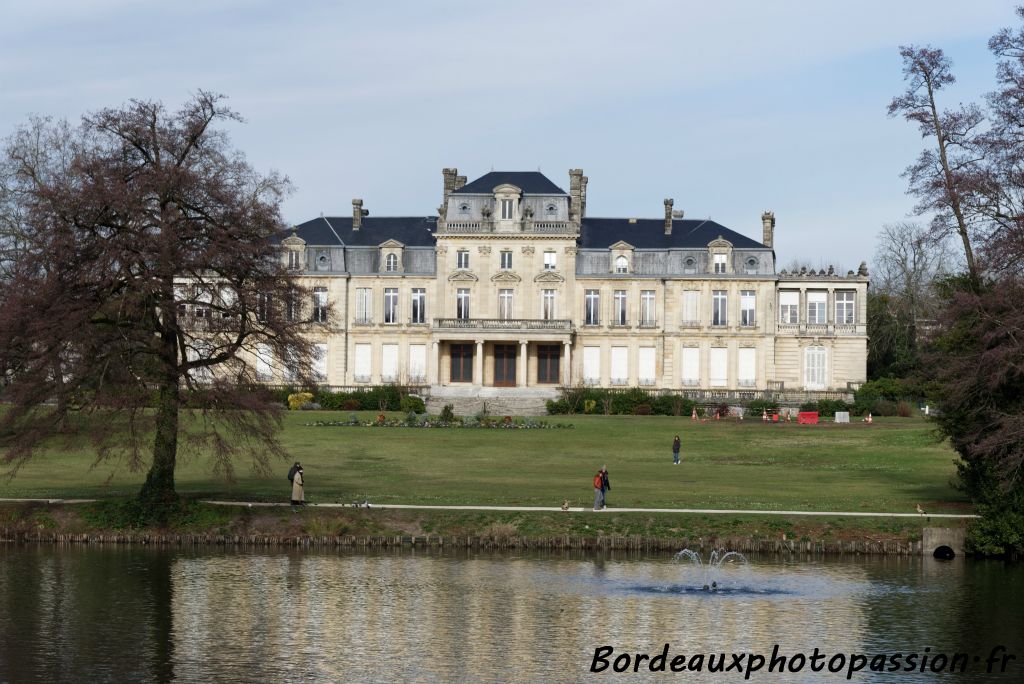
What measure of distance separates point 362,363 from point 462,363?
5.40 m

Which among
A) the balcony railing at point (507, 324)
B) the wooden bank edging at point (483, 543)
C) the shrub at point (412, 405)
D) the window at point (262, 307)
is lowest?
the wooden bank edging at point (483, 543)

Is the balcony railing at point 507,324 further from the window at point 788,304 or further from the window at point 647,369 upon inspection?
the window at point 788,304

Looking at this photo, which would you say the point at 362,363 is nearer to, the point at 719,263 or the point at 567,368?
the point at 567,368

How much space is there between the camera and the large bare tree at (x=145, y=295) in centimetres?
2992

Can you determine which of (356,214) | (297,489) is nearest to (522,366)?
(356,214)

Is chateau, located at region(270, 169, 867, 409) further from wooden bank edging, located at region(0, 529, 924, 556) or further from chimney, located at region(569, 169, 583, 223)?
wooden bank edging, located at region(0, 529, 924, 556)

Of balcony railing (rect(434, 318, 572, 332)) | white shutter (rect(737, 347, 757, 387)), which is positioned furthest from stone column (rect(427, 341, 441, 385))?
white shutter (rect(737, 347, 757, 387))

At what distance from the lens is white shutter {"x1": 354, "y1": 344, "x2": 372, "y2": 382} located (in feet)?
237

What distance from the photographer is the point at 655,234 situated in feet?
237

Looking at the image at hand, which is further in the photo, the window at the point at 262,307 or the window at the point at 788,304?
the window at the point at 788,304

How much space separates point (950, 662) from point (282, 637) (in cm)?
1014

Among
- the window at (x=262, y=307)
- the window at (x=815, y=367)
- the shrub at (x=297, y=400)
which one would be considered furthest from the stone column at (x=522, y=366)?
the window at (x=262, y=307)

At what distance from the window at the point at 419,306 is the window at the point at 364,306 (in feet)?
7.16

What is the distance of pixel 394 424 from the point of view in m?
54.1
